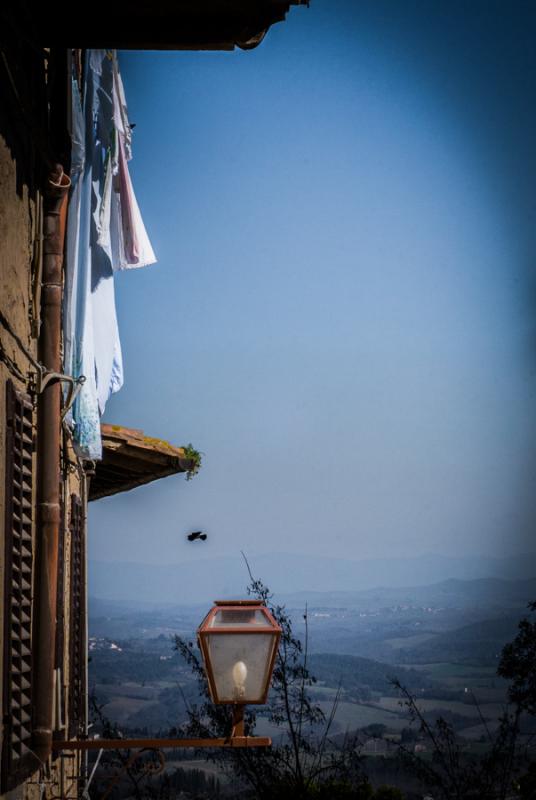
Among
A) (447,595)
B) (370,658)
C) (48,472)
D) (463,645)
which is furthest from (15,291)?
(447,595)

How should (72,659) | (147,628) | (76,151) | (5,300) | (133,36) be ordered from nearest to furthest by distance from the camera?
(5,300)
(133,36)
(76,151)
(72,659)
(147,628)

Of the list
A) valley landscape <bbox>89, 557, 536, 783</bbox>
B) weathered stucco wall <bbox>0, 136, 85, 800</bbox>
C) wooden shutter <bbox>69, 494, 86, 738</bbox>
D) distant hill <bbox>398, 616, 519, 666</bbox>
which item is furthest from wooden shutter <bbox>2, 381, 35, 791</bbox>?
distant hill <bbox>398, 616, 519, 666</bbox>

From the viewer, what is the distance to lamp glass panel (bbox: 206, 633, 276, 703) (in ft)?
15.5

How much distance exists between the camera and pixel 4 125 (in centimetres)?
419

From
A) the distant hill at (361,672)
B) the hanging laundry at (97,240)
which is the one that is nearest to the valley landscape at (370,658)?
the distant hill at (361,672)

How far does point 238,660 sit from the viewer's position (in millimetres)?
4723

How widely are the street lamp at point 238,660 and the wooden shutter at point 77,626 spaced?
8.20ft

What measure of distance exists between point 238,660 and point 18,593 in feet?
3.58

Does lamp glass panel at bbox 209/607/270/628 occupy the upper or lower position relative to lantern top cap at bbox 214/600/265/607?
lower

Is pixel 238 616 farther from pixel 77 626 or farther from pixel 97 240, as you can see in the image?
pixel 77 626

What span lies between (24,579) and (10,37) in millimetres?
2452

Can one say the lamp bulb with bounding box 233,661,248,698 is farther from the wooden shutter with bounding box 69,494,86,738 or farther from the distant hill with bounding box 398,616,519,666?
the distant hill with bounding box 398,616,519,666

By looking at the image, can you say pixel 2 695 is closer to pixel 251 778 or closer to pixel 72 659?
pixel 72 659

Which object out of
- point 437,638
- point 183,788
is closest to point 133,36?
point 183,788
